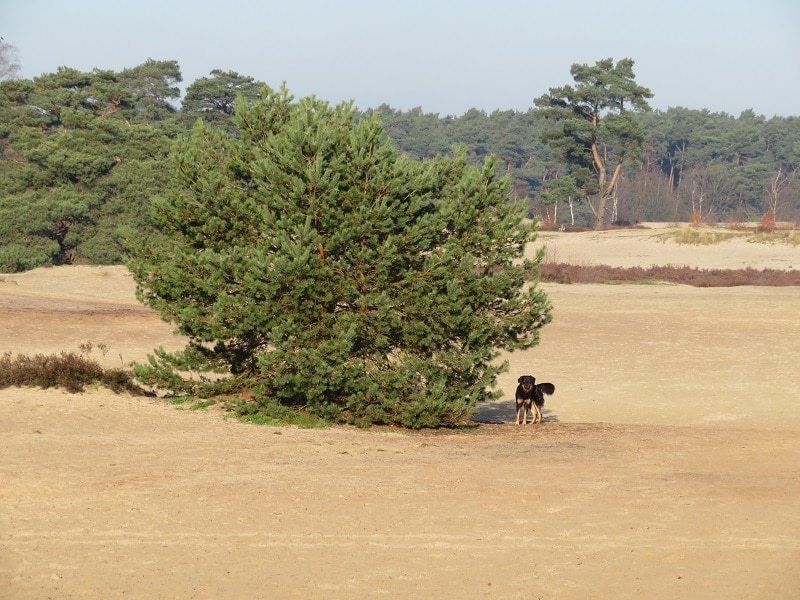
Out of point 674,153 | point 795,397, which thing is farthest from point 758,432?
point 674,153

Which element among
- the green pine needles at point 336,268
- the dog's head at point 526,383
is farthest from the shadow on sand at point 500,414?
the green pine needles at point 336,268

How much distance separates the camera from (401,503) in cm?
1256

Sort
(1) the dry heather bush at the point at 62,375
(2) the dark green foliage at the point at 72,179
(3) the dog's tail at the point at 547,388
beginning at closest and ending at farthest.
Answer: (1) the dry heather bush at the point at 62,375 → (3) the dog's tail at the point at 547,388 → (2) the dark green foliage at the point at 72,179

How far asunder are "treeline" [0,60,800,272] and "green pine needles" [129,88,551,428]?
1.08m

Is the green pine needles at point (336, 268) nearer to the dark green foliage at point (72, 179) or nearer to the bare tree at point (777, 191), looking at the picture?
the dark green foliage at point (72, 179)

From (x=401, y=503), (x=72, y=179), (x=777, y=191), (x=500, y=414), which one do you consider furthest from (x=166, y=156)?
(x=777, y=191)

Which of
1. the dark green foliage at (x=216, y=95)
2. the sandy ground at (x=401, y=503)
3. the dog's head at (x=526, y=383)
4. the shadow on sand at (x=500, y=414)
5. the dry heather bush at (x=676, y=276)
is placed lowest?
the shadow on sand at (x=500, y=414)

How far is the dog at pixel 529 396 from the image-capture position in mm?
20094

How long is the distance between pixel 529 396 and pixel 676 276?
110ft

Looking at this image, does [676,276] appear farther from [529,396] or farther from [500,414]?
[529,396]

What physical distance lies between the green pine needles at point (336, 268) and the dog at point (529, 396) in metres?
A: 1.18

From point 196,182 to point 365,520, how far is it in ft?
28.6

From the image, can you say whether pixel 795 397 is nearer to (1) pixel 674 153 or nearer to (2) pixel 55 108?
(2) pixel 55 108

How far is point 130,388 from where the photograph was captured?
19922 mm
